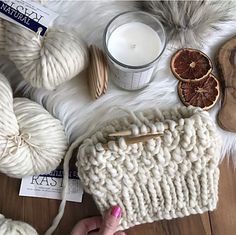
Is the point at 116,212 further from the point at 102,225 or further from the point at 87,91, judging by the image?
the point at 87,91

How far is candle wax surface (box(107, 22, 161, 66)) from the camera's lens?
0.77 meters

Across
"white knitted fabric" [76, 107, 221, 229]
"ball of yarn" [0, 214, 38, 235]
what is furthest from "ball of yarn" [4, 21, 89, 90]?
"ball of yarn" [0, 214, 38, 235]

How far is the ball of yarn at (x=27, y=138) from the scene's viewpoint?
728mm

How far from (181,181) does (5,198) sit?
28cm

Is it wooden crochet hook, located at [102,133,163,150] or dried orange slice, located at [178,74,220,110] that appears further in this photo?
dried orange slice, located at [178,74,220,110]

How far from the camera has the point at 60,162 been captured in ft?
2.64

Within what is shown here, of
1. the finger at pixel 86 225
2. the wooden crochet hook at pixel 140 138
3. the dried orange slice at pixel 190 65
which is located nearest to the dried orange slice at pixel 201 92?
the dried orange slice at pixel 190 65

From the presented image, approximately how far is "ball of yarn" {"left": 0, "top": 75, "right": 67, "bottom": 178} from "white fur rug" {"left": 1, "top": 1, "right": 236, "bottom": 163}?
39 mm

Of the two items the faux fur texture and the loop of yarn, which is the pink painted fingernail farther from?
the faux fur texture

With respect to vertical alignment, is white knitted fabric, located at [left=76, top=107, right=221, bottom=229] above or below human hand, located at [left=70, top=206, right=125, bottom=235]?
above

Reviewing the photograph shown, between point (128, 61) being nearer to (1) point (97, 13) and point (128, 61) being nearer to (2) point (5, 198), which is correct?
(1) point (97, 13)

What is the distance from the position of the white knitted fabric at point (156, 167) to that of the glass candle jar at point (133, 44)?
0.22ft

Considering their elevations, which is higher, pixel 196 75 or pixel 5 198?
pixel 196 75

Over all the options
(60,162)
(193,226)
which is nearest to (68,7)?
(60,162)
